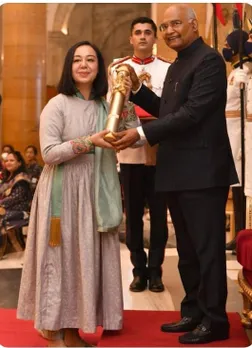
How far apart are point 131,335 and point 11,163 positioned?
184 inches

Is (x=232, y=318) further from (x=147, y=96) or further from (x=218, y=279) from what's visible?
(x=147, y=96)

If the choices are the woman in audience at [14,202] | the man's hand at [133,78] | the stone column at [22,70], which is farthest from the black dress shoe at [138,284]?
the stone column at [22,70]

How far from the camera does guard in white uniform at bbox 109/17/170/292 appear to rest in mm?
5445

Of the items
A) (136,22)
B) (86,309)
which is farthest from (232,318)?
(136,22)

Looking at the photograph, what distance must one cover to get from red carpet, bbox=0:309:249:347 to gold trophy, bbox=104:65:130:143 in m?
1.32

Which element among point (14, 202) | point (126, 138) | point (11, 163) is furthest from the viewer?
point (11, 163)

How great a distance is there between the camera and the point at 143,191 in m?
5.54

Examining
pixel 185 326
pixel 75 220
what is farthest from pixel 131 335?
pixel 75 220

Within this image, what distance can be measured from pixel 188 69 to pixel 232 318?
6.19 ft

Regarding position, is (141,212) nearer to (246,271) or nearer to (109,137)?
(246,271)

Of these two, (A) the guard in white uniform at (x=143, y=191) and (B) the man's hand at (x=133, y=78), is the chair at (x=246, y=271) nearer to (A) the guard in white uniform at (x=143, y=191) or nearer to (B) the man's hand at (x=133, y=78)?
(A) the guard in white uniform at (x=143, y=191)

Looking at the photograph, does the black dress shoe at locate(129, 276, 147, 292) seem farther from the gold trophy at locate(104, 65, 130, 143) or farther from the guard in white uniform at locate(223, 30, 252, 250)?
the gold trophy at locate(104, 65, 130, 143)

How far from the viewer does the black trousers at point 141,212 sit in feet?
17.9

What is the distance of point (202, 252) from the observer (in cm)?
400
